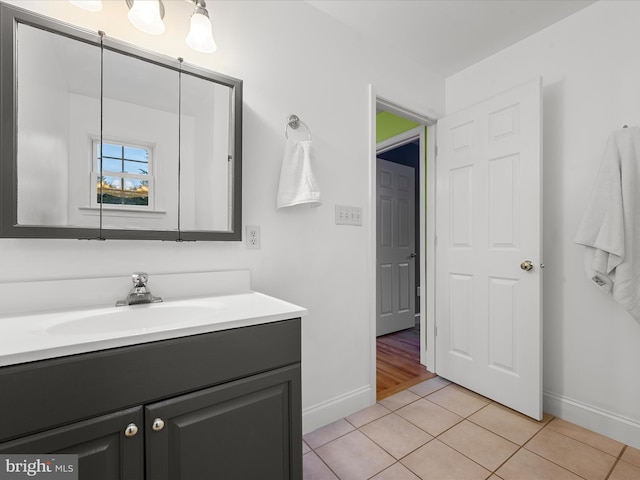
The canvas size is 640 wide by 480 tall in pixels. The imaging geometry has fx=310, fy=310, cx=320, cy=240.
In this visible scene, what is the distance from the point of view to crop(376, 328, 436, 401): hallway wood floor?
7.33ft

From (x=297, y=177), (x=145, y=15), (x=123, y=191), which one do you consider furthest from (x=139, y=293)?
(x=145, y=15)

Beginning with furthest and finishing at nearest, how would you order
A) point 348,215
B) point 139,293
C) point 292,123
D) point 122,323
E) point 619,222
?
point 348,215 → point 292,123 → point 619,222 → point 139,293 → point 122,323

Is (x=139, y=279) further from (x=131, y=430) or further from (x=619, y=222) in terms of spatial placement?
(x=619, y=222)

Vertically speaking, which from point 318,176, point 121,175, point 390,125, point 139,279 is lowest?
point 139,279

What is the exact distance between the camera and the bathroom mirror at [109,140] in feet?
3.32

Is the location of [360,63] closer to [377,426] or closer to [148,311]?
[148,311]

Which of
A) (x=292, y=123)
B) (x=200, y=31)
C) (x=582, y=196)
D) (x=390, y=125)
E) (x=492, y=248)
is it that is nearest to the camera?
(x=200, y=31)

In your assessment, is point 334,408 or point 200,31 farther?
point 334,408

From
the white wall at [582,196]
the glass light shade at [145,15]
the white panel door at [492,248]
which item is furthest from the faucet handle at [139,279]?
the white wall at [582,196]

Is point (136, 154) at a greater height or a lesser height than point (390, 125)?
lesser

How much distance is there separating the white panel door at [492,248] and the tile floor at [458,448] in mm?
202

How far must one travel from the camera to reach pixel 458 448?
1.54m

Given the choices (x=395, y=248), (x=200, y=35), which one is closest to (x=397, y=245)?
(x=395, y=248)

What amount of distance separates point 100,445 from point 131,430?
7 cm
